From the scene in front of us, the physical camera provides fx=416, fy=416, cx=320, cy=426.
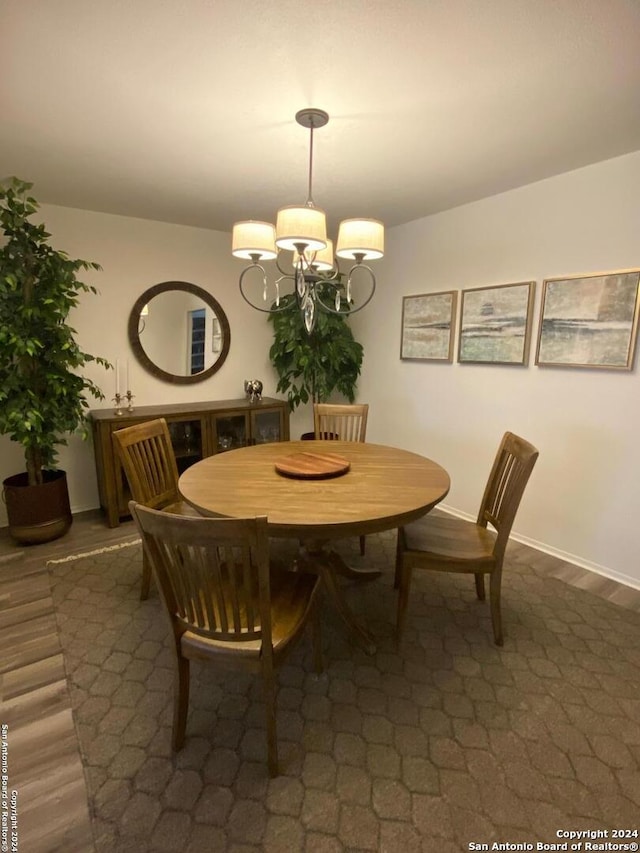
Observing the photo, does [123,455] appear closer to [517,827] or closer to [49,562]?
[49,562]

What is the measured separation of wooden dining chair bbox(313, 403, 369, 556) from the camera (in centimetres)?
297

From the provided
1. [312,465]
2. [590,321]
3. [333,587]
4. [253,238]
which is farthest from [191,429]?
[590,321]

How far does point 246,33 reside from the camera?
1.35 metres

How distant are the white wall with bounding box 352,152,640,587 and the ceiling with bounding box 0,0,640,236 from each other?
9.9 inches

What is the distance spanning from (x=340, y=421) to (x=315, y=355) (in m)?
0.98

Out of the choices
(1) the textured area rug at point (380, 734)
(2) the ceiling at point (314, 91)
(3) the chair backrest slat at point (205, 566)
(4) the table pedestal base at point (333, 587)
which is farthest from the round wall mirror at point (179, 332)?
(3) the chair backrest slat at point (205, 566)

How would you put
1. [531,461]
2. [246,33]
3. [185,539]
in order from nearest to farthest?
[185,539]
[246,33]
[531,461]

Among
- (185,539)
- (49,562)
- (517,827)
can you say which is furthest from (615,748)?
(49,562)

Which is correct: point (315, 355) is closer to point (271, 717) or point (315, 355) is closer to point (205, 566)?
point (205, 566)

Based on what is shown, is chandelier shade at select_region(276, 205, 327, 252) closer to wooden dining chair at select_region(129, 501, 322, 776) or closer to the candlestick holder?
wooden dining chair at select_region(129, 501, 322, 776)

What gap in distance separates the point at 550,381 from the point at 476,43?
1.87m

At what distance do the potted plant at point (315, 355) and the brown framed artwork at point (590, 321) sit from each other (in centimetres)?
167

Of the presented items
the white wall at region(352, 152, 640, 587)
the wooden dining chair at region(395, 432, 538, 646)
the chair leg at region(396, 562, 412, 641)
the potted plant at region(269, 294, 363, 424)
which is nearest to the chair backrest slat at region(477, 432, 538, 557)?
the wooden dining chair at region(395, 432, 538, 646)

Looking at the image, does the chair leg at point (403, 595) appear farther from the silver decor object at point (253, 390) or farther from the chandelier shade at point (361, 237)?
the silver decor object at point (253, 390)
